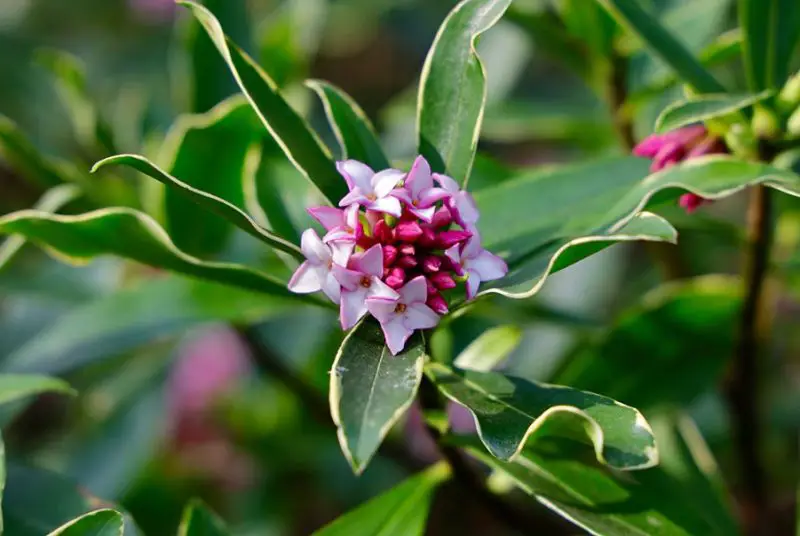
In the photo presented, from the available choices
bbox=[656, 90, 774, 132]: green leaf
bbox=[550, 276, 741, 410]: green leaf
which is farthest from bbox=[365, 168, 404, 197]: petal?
bbox=[550, 276, 741, 410]: green leaf

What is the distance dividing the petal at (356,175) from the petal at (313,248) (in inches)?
2.1

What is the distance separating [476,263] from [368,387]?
0.15m

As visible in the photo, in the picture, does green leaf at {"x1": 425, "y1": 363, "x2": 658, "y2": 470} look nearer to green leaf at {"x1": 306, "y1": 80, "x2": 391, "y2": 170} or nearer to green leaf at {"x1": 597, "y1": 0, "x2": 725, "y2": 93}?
green leaf at {"x1": 306, "y1": 80, "x2": 391, "y2": 170}

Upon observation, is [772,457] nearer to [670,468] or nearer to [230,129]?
[670,468]

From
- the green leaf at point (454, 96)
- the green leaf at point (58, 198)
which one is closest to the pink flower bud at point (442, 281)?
the green leaf at point (454, 96)

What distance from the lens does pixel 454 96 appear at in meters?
0.87

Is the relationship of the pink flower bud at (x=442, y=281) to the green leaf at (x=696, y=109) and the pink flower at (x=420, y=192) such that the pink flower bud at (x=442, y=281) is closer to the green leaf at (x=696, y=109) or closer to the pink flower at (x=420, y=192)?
the pink flower at (x=420, y=192)

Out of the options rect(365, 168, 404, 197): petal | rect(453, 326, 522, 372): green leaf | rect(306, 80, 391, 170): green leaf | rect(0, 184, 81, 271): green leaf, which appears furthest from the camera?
rect(0, 184, 81, 271): green leaf

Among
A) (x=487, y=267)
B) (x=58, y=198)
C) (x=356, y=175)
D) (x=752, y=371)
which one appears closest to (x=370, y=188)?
(x=356, y=175)

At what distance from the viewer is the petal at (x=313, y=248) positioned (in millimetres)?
747

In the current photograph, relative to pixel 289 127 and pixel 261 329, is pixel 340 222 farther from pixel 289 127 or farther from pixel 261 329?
pixel 261 329

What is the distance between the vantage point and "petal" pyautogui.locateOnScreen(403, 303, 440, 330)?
0.74 metres

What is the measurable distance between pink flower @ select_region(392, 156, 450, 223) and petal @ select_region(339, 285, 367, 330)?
0.08 m

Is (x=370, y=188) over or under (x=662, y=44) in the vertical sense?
under
